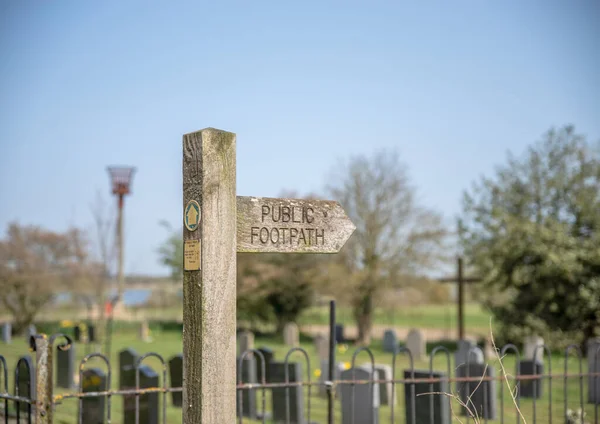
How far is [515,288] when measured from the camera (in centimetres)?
1875

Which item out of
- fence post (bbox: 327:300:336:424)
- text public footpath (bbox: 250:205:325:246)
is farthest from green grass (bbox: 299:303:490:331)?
text public footpath (bbox: 250:205:325:246)

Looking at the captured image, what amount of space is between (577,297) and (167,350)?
12542mm

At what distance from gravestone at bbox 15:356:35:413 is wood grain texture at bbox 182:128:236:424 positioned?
6.17 feet

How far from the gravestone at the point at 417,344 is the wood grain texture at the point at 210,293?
17.2 m

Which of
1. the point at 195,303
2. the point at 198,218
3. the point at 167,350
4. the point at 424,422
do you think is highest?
the point at 198,218

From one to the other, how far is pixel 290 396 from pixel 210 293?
6.36 m

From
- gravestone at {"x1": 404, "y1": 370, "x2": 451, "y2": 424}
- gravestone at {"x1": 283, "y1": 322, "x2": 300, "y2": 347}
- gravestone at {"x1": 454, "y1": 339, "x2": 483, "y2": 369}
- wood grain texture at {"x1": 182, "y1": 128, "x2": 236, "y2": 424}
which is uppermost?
wood grain texture at {"x1": 182, "y1": 128, "x2": 236, "y2": 424}

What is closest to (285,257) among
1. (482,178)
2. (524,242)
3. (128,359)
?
(482,178)

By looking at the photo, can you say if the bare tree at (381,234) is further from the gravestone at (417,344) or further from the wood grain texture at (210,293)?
the wood grain texture at (210,293)

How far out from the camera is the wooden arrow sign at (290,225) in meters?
3.04

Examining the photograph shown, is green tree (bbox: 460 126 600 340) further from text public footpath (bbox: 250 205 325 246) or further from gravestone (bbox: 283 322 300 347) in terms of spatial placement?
text public footpath (bbox: 250 205 325 246)

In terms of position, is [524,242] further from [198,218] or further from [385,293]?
[198,218]

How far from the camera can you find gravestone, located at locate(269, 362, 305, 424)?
8.59 meters

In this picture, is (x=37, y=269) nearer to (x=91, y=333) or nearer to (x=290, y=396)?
(x=91, y=333)
